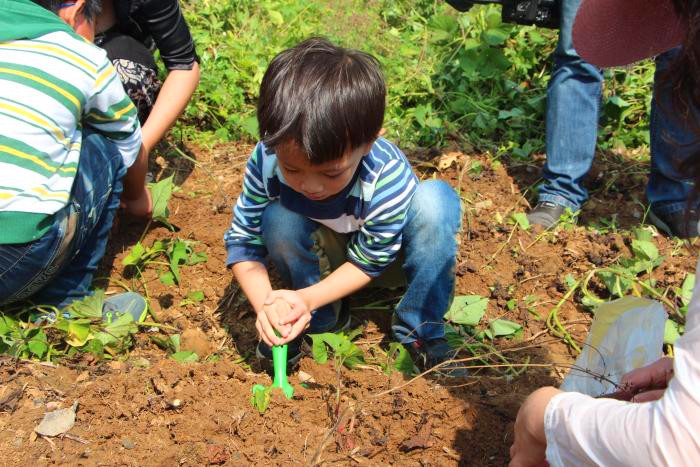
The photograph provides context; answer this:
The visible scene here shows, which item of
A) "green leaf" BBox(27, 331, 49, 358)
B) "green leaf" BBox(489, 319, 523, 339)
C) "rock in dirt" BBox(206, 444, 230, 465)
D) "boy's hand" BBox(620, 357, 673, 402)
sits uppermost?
"boy's hand" BBox(620, 357, 673, 402)

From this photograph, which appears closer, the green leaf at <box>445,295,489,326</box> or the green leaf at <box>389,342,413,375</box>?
the green leaf at <box>389,342,413,375</box>

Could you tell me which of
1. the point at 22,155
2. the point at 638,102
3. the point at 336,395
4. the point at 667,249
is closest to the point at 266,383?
the point at 336,395

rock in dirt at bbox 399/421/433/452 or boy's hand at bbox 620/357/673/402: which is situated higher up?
boy's hand at bbox 620/357/673/402

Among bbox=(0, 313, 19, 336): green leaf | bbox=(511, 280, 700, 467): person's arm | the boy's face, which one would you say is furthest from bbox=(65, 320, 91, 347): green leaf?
bbox=(511, 280, 700, 467): person's arm

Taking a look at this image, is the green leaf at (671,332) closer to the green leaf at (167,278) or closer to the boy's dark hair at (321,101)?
the boy's dark hair at (321,101)

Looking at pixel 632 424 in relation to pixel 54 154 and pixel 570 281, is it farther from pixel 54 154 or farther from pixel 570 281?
pixel 54 154

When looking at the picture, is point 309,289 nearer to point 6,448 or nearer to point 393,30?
point 6,448

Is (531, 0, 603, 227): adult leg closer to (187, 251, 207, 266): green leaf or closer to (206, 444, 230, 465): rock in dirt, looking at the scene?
(187, 251, 207, 266): green leaf

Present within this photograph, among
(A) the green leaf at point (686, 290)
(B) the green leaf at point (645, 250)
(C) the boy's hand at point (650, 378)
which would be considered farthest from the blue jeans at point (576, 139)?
(C) the boy's hand at point (650, 378)

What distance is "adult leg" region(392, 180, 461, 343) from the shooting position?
75.3 inches

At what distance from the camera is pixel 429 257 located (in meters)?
1.95

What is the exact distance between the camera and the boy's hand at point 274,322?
1757 millimetres

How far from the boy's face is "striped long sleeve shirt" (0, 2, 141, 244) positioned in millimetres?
677

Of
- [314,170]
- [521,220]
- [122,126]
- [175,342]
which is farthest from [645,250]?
[122,126]
